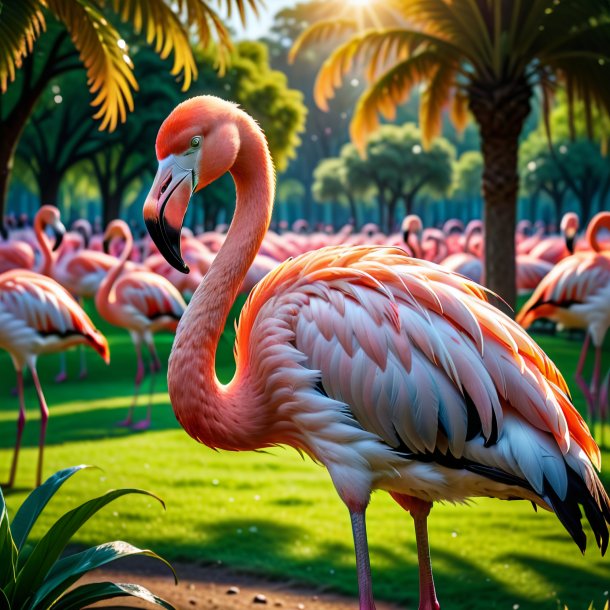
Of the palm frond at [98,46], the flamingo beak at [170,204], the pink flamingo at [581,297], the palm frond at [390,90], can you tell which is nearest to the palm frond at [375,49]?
the palm frond at [390,90]

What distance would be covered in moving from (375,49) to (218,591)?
6543 millimetres

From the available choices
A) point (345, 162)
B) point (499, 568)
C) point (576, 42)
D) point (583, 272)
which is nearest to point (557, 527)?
point (499, 568)

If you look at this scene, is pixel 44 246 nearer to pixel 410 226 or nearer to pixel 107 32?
pixel 107 32

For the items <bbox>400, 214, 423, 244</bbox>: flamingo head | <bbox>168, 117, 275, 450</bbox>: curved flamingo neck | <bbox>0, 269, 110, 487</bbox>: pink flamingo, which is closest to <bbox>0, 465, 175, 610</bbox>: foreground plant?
<bbox>168, 117, 275, 450</bbox>: curved flamingo neck

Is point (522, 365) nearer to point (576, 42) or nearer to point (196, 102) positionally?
point (196, 102)

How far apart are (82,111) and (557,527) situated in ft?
66.2

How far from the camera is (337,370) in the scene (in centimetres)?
271

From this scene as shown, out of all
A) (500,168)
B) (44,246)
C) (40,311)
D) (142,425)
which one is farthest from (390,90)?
(40,311)

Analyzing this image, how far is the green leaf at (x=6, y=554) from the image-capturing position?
2816mm

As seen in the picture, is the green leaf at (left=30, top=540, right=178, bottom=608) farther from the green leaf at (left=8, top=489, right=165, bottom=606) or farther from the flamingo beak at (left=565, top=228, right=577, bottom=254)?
the flamingo beak at (left=565, top=228, right=577, bottom=254)

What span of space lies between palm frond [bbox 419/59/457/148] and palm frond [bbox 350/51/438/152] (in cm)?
12

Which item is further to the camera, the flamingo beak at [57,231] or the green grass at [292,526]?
the flamingo beak at [57,231]

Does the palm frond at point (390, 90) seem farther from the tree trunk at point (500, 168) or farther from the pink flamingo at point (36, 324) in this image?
the pink flamingo at point (36, 324)

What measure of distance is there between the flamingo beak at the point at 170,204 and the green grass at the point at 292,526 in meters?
1.73
